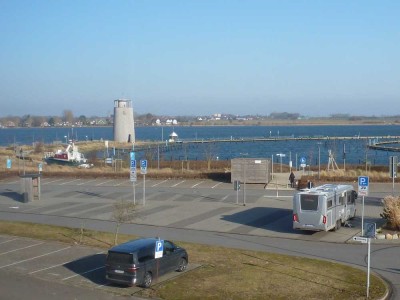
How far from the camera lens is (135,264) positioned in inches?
659

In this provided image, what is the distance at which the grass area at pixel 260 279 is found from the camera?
53.8 feet

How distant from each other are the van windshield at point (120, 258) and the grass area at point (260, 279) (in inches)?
40.9

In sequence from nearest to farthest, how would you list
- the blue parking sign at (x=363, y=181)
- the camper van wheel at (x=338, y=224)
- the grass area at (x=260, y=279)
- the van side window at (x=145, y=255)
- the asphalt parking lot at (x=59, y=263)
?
the grass area at (x=260, y=279) < the van side window at (x=145, y=255) < the asphalt parking lot at (x=59, y=263) < the blue parking sign at (x=363, y=181) < the camper van wheel at (x=338, y=224)

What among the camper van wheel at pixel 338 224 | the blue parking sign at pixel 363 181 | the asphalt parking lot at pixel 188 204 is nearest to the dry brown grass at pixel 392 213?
the asphalt parking lot at pixel 188 204

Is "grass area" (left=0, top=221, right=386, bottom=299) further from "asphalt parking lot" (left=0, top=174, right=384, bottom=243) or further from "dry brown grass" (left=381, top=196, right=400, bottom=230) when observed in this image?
"dry brown grass" (left=381, top=196, right=400, bottom=230)

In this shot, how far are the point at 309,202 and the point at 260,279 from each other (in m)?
8.74

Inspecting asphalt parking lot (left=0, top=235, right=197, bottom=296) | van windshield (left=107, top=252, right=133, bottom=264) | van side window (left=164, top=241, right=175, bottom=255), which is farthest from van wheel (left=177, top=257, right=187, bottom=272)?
van windshield (left=107, top=252, right=133, bottom=264)

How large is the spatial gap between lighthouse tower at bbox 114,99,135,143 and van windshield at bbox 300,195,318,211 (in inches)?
4421

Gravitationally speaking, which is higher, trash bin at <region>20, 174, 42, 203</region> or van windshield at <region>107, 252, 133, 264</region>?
van windshield at <region>107, 252, 133, 264</region>

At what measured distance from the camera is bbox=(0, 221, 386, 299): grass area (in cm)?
1641

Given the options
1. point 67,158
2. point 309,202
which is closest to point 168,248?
point 309,202

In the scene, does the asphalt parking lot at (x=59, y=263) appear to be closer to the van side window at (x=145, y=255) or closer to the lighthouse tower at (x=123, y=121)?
the van side window at (x=145, y=255)

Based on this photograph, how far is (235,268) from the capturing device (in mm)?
19391

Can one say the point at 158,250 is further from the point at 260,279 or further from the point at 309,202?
the point at 309,202
